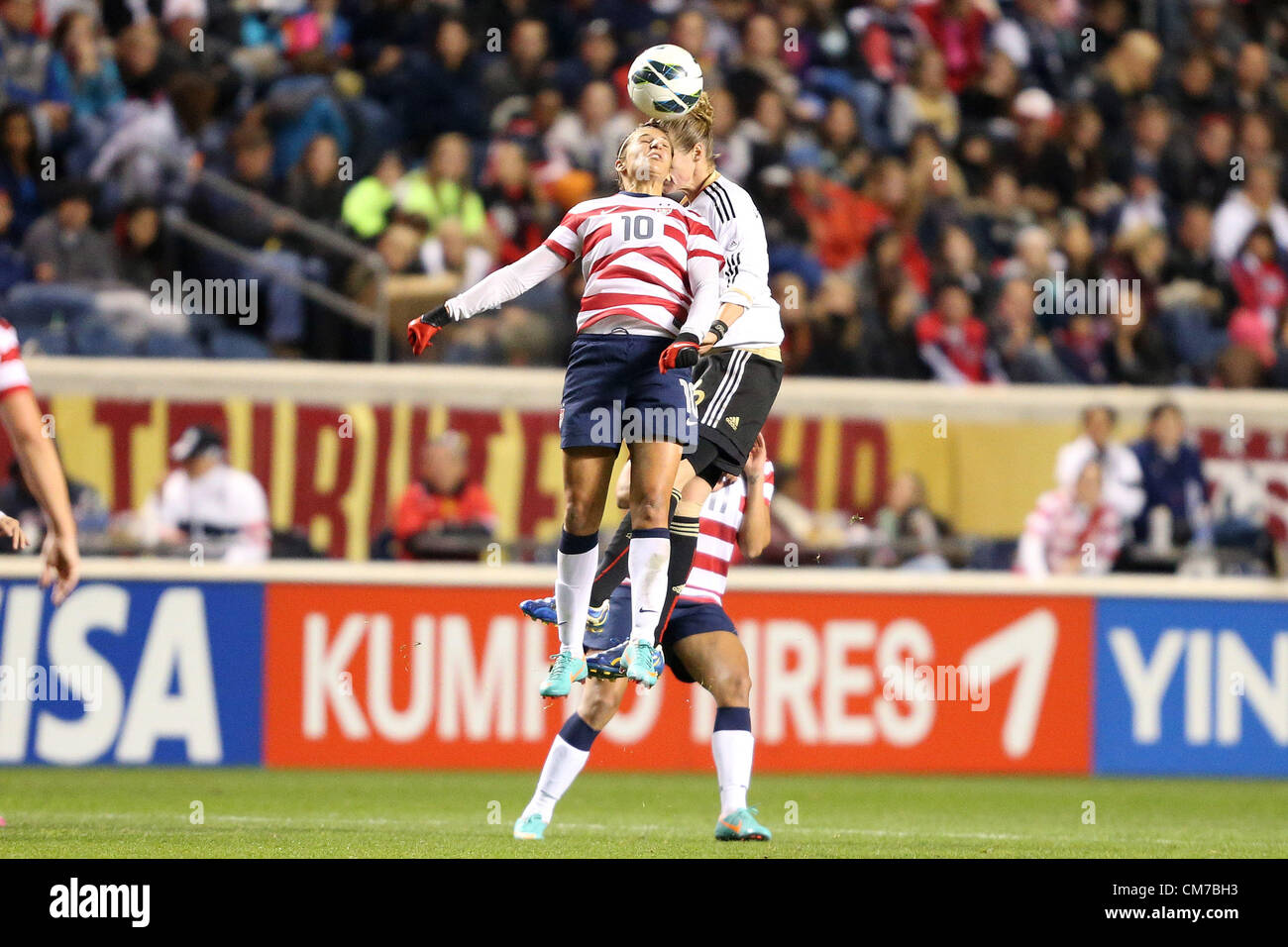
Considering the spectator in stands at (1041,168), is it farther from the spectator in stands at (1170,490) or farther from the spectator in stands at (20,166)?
the spectator in stands at (20,166)

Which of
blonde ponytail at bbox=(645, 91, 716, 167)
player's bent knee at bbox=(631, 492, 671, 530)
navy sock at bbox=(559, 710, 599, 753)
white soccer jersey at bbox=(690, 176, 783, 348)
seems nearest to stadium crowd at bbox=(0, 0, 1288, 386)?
navy sock at bbox=(559, 710, 599, 753)

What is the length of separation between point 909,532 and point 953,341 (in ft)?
6.19

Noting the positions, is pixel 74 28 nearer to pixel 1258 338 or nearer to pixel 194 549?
pixel 194 549

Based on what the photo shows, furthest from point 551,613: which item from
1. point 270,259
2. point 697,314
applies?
point 270,259

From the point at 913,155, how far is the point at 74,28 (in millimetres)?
6952

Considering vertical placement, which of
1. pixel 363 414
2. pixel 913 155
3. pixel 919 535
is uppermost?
pixel 913 155

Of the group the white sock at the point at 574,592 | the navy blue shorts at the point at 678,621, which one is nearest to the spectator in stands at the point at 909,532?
the navy blue shorts at the point at 678,621

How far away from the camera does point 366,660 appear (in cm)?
1386

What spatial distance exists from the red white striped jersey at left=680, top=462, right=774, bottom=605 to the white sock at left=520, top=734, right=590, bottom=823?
0.80 meters

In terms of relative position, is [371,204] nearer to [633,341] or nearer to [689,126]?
[689,126]

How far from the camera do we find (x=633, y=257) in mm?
8016

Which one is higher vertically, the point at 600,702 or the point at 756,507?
the point at 756,507

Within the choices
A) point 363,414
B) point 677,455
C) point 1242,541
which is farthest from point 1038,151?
point 677,455

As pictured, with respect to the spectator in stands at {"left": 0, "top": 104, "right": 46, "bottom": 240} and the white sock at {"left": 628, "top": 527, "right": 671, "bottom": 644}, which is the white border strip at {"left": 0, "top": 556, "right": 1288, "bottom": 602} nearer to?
the spectator in stands at {"left": 0, "top": 104, "right": 46, "bottom": 240}
